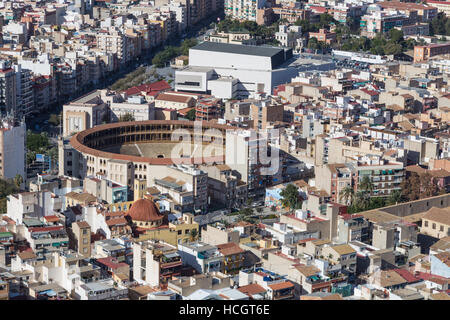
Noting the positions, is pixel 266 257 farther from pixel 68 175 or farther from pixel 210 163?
pixel 68 175

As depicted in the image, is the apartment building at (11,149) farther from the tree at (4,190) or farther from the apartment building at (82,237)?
the apartment building at (82,237)

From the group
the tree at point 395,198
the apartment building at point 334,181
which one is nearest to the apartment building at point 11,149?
the apartment building at point 334,181

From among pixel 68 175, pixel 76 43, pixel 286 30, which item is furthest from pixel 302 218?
pixel 286 30

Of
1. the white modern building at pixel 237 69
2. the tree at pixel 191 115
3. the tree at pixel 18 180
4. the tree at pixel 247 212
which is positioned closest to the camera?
the tree at pixel 247 212

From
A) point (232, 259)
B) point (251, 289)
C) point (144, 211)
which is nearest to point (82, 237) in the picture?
point (144, 211)

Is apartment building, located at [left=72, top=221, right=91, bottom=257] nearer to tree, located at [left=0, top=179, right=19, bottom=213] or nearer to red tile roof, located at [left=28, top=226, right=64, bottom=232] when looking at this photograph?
red tile roof, located at [left=28, top=226, right=64, bottom=232]
